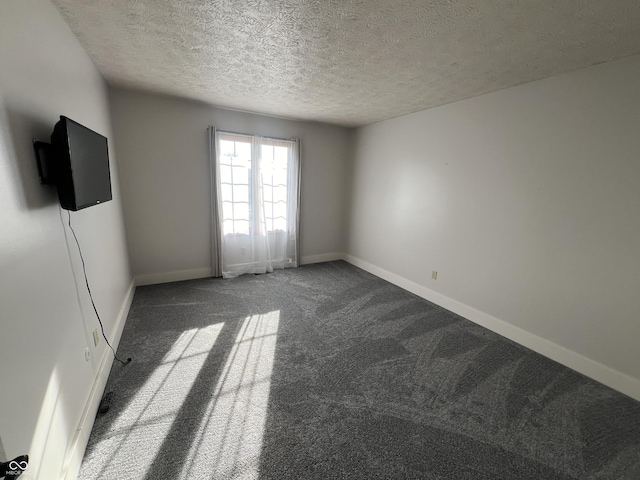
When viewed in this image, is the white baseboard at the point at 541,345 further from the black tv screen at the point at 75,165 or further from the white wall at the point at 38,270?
the black tv screen at the point at 75,165

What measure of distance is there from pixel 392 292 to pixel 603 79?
2.75 metres

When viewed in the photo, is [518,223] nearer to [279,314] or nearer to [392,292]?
[392,292]

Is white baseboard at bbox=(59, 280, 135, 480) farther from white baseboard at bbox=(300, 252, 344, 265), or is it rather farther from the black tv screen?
white baseboard at bbox=(300, 252, 344, 265)

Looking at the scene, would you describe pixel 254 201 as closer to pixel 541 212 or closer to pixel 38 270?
pixel 38 270

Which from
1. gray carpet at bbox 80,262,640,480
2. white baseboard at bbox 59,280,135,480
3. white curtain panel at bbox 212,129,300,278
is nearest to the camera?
white baseboard at bbox 59,280,135,480

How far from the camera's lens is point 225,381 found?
184 cm

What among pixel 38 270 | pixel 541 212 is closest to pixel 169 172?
pixel 38 270

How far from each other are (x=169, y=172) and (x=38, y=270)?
2512 mm

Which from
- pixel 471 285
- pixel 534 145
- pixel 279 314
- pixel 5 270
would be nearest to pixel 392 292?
pixel 471 285

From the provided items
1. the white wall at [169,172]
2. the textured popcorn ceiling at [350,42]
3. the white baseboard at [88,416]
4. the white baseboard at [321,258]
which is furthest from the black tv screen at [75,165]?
the white baseboard at [321,258]

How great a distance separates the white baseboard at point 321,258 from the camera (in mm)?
4551

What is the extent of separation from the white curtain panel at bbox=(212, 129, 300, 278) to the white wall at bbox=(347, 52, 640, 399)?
5.88 ft

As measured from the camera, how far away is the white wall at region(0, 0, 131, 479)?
34.2 inches

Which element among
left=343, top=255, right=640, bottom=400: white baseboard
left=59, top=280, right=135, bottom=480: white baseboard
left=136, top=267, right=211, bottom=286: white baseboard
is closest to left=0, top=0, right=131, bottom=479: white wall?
left=59, top=280, right=135, bottom=480: white baseboard
